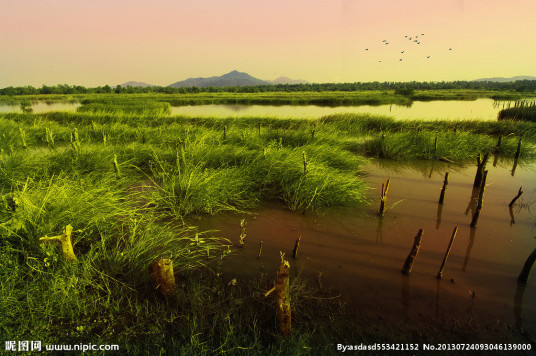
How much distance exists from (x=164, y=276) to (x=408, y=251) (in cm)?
328

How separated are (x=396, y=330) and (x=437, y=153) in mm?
8665

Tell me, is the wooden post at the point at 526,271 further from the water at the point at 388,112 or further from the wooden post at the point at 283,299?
the water at the point at 388,112

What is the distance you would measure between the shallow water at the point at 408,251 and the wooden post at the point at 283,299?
84 centimetres

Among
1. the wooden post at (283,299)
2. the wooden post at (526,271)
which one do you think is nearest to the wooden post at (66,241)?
the wooden post at (283,299)

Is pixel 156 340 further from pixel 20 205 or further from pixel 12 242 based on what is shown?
pixel 20 205

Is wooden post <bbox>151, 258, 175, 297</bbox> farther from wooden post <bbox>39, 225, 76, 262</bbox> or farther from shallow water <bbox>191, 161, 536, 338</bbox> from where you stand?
wooden post <bbox>39, 225, 76, 262</bbox>

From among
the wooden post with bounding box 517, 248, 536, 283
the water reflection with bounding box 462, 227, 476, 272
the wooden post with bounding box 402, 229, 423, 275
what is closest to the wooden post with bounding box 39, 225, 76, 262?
the wooden post with bounding box 402, 229, 423, 275

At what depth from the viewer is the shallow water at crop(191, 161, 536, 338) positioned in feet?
9.48

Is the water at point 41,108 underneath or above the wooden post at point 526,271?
above

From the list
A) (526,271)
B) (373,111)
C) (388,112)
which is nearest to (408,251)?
(526,271)

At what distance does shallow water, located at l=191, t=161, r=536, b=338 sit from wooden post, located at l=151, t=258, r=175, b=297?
28.0 inches

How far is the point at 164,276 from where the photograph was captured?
2.66 metres

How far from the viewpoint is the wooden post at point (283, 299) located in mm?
2293

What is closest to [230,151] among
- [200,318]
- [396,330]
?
[200,318]
